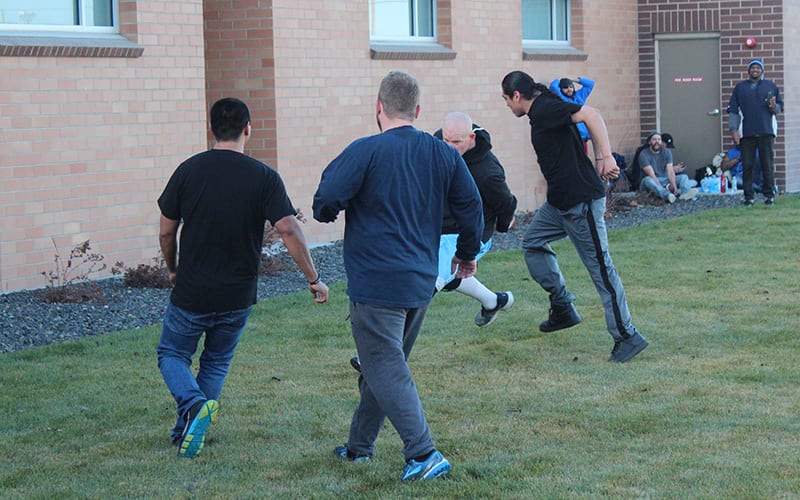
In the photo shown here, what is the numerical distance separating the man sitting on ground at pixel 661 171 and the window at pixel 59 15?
9.61 metres

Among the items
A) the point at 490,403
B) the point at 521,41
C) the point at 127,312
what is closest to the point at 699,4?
the point at 521,41

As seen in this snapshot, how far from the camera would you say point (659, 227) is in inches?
629

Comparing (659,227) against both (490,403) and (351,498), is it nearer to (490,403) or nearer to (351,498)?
(490,403)

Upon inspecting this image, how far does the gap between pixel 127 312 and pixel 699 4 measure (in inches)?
521

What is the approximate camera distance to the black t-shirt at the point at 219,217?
624 centimetres

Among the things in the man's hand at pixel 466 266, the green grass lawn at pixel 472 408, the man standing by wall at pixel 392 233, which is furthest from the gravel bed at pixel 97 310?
the man standing by wall at pixel 392 233

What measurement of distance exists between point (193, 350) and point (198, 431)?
535mm

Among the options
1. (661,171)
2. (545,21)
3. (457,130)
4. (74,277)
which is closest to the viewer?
(457,130)

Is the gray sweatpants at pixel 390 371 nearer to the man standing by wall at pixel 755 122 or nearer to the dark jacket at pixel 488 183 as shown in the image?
the dark jacket at pixel 488 183

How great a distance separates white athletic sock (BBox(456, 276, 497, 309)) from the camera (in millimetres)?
8934

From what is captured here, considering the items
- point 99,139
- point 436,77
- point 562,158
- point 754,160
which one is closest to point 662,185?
point 754,160

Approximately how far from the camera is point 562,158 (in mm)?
8359

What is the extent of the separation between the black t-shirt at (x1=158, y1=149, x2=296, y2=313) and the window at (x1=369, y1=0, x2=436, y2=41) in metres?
9.62

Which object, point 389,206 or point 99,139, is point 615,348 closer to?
point 389,206
